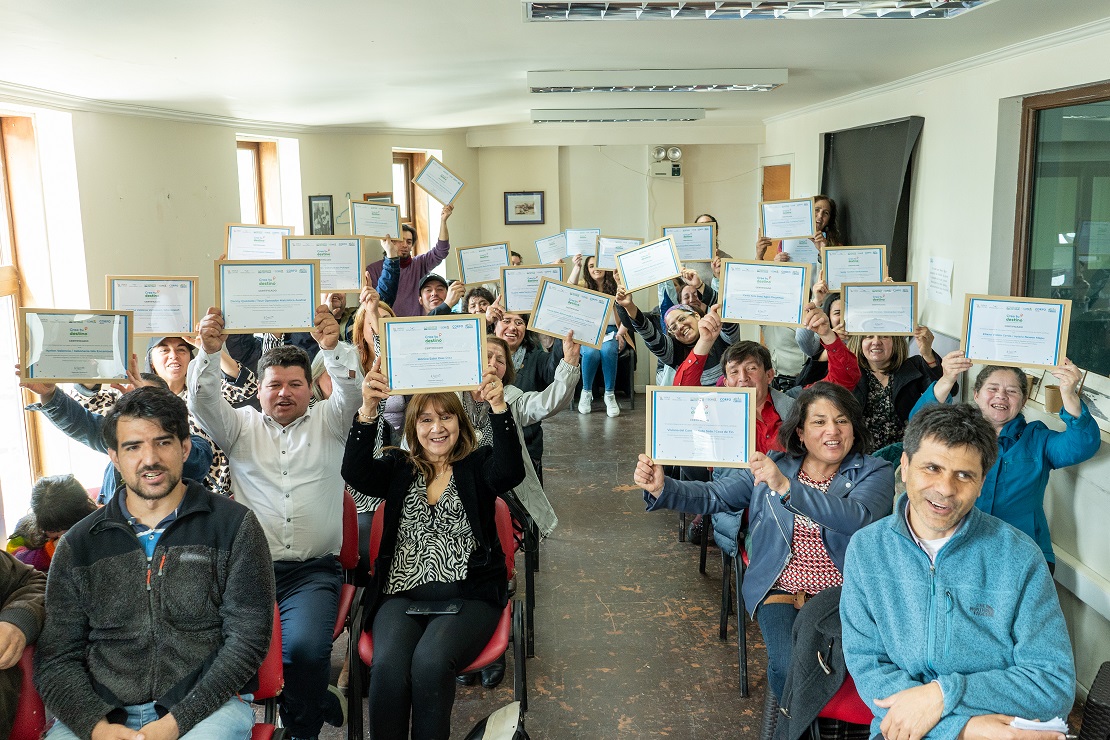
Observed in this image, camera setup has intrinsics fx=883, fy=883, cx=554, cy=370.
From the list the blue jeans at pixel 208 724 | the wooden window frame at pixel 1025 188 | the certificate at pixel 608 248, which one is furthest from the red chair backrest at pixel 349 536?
the certificate at pixel 608 248

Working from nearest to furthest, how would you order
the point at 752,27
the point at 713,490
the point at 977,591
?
the point at 977,591 → the point at 713,490 → the point at 752,27

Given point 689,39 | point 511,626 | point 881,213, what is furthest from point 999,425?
point 881,213

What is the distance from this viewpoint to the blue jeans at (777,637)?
2.74 meters

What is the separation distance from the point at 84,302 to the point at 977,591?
4.91 meters

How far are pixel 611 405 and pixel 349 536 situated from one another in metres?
5.19

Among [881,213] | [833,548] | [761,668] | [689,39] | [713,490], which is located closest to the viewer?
[833,548]

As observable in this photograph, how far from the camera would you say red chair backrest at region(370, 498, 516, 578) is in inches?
121

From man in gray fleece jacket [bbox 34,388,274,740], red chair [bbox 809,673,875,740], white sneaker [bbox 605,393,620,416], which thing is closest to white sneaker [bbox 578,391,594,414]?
white sneaker [bbox 605,393,620,416]

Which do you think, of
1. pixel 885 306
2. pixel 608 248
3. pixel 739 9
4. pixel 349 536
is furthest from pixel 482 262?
pixel 349 536

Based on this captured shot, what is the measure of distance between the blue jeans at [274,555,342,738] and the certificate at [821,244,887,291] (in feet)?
10.4

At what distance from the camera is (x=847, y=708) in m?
2.46

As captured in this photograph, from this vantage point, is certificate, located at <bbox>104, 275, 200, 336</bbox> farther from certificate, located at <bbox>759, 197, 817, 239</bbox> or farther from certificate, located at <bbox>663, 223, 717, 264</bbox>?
certificate, located at <bbox>759, 197, 817, 239</bbox>

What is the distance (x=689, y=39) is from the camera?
4242 millimetres

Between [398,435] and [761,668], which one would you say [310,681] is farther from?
[761,668]
